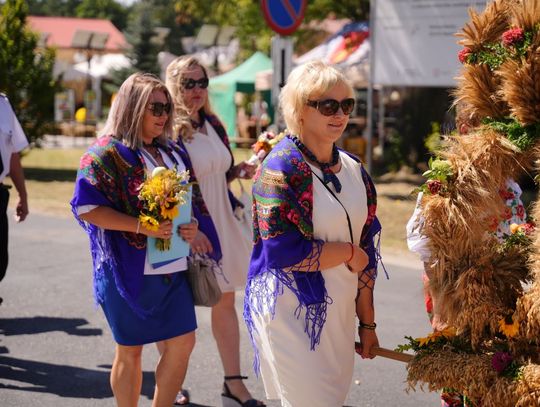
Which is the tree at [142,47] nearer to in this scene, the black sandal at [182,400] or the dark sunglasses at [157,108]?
the black sandal at [182,400]

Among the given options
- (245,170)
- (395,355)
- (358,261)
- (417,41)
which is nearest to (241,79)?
(417,41)

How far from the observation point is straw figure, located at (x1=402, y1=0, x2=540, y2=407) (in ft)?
10.2

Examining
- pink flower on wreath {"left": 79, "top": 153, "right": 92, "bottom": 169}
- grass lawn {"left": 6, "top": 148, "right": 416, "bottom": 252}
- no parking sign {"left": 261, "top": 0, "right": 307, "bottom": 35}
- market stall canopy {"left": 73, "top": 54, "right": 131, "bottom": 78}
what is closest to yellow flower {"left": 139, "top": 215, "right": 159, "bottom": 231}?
pink flower on wreath {"left": 79, "top": 153, "right": 92, "bottom": 169}

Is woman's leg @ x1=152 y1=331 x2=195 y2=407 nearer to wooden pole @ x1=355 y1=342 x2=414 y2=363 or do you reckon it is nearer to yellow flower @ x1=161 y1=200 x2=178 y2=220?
yellow flower @ x1=161 y1=200 x2=178 y2=220

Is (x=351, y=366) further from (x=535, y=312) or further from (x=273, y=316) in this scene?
(x=535, y=312)

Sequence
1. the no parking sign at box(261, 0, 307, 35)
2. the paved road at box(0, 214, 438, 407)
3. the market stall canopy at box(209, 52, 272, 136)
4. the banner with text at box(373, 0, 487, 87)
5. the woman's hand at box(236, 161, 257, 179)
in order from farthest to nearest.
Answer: the market stall canopy at box(209, 52, 272, 136) < the banner with text at box(373, 0, 487, 87) < the no parking sign at box(261, 0, 307, 35) < the woman's hand at box(236, 161, 257, 179) < the paved road at box(0, 214, 438, 407)

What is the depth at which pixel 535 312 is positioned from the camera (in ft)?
10.0

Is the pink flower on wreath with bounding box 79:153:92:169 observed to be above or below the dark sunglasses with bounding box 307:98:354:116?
below

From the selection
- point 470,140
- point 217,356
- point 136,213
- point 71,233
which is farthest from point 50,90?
point 470,140

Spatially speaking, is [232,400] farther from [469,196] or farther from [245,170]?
[469,196]

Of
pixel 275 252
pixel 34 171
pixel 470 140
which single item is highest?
pixel 470 140

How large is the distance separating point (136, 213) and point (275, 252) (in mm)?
1016

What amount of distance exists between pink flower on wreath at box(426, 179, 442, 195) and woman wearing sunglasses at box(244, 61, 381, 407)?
51cm

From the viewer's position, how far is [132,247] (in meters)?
4.32
